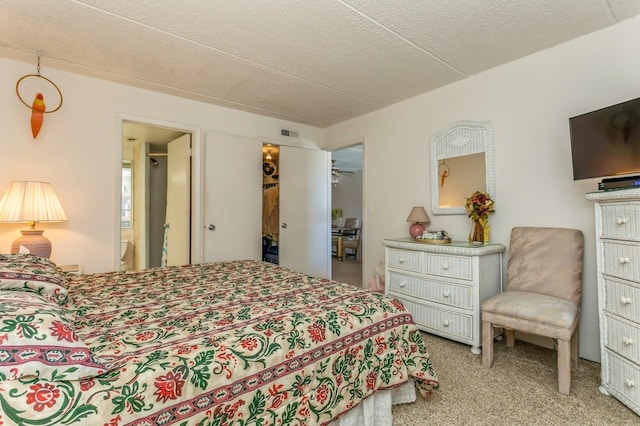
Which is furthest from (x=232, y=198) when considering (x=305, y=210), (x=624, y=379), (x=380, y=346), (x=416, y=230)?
(x=624, y=379)

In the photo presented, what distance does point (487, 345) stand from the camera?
2.16 meters

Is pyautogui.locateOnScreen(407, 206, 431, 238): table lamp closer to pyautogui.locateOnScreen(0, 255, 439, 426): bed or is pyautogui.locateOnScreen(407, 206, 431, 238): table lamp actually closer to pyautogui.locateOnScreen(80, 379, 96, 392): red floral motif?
pyautogui.locateOnScreen(0, 255, 439, 426): bed

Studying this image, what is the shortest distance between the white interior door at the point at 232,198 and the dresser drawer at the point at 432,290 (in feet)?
6.08

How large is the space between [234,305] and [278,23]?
6.02 feet

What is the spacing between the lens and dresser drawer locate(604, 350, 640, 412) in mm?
1589

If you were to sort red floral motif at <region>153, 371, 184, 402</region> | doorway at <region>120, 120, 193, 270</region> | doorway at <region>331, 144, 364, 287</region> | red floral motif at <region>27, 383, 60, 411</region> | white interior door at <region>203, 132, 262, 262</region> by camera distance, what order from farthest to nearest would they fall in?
doorway at <region>331, 144, 364, 287</region>
doorway at <region>120, 120, 193, 270</region>
white interior door at <region>203, 132, 262, 262</region>
red floral motif at <region>153, 371, 184, 402</region>
red floral motif at <region>27, 383, 60, 411</region>

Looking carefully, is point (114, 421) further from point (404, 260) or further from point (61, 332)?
point (404, 260)

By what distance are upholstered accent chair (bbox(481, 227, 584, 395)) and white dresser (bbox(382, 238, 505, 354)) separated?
0.61 ft

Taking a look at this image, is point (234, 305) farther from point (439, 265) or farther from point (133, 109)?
point (133, 109)

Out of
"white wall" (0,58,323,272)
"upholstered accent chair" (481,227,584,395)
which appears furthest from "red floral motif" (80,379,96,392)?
"white wall" (0,58,323,272)

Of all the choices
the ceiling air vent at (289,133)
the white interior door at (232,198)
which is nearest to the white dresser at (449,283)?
the white interior door at (232,198)

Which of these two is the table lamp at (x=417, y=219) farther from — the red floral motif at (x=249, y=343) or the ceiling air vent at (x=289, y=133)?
the red floral motif at (x=249, y=343)

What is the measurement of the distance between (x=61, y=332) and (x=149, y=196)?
4.60 m

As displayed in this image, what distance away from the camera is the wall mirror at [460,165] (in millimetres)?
2848
